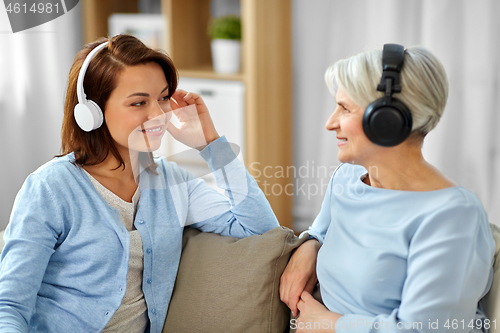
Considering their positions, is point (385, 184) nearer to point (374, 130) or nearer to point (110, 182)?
point (374, 130)

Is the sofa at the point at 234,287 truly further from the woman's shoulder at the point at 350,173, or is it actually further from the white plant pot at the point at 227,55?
the white plant pot at the point at 227,55

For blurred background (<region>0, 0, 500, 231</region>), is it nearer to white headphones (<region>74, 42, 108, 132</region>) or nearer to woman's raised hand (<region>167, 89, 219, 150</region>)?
woman's raised hand (<region>167, 89, 219, 150</region>)

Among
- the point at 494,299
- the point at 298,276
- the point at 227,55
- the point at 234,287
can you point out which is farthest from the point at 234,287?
the point at 227,55

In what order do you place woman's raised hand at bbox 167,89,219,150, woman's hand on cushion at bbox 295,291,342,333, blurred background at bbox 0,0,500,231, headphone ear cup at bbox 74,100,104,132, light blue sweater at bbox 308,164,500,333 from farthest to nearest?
blurred background at bbox 0,0,500,231, woman's raised hand at bbox 167,89,219,150, headphone ear cup at bbox 74,100,104,132, woman's hand on cushion at bbox 295,291,342,333, light blue sweater at bbox 308,164,500,333

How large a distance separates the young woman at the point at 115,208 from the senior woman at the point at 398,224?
1.10 feet

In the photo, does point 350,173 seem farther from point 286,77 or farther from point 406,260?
point 286,77

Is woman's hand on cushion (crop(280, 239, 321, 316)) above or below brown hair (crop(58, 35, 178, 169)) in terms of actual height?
below

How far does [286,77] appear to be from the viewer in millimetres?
2746

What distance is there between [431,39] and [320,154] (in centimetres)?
85

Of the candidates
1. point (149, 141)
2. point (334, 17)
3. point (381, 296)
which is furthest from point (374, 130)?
point (334, 17)

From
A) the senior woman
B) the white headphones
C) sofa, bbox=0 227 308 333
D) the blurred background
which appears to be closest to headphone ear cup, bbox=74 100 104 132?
the white headphones

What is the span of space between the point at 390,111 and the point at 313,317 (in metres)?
0.47

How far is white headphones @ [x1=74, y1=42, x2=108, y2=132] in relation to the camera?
1153 millimetres

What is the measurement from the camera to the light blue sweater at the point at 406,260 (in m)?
0.88
